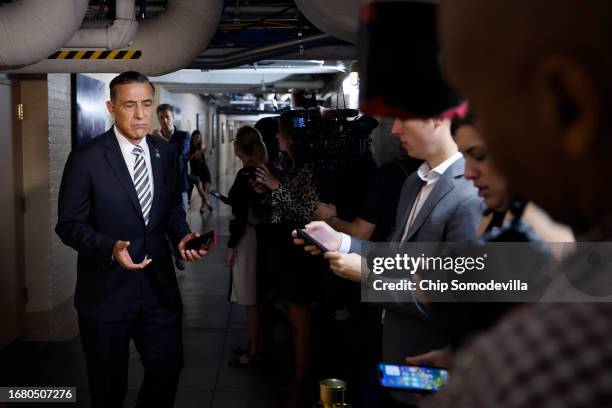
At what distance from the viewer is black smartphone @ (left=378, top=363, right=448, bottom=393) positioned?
134 cm

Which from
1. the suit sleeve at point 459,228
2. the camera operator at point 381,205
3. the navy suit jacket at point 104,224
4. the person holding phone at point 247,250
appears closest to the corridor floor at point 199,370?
the person holding phone at point 247,250

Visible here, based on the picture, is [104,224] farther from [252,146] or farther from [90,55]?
[252,146]

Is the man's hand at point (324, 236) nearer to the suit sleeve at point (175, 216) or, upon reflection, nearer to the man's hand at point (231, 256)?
the suit sleeve at point (175, 216)

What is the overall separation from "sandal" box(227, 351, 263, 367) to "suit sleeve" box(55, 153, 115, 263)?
178 centimetres

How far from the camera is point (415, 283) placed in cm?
174

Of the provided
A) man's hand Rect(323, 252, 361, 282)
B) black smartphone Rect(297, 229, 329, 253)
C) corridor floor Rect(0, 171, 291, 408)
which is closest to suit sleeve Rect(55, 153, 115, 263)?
black smartphone Rect(297, 229, 329, 253)

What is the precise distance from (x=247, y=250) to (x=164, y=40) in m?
1.41

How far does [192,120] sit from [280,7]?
10.5 metres

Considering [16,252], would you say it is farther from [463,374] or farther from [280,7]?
[463,374]

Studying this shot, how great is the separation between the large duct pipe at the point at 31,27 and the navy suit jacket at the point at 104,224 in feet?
2.38

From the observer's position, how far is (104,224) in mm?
2523

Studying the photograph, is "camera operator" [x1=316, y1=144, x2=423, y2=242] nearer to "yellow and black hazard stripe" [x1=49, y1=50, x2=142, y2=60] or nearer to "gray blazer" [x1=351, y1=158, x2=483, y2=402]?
"gray blazer" [x1=351, y1=158, x2=483, y2=402]

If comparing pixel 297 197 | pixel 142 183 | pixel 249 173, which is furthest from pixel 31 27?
pixel 297 197

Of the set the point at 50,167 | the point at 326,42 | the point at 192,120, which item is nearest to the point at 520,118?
the point at 50,167
